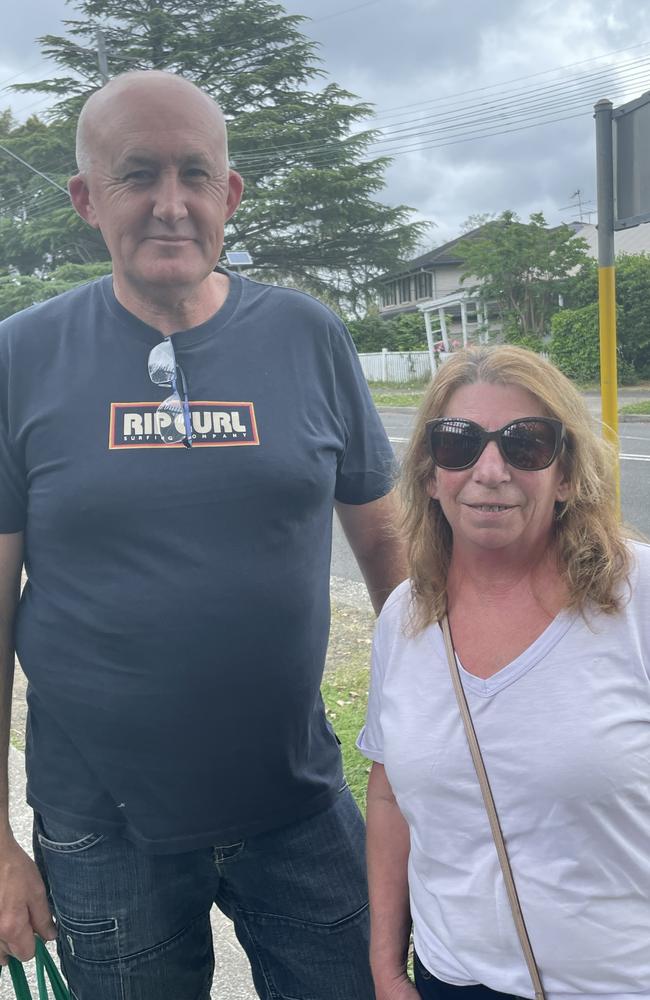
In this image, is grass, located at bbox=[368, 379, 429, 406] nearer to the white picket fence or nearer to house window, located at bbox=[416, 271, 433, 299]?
the white picket fence

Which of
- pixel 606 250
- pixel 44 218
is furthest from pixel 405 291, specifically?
pixel 606 250

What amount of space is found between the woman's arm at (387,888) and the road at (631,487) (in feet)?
2.25

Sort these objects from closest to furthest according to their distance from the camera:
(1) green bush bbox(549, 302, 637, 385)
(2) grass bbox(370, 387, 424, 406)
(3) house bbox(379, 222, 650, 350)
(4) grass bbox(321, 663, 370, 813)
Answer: (4) grass bbox(321, 663, 370, 813) → (2) grass bbox(370, 387, 424, 406) → (1) green bush bbox(549, 302, 637, 385) → (3) house bbox(379, 222, 650, 350)

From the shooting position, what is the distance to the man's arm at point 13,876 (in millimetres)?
1734

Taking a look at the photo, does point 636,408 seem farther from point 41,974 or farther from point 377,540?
point 41,974

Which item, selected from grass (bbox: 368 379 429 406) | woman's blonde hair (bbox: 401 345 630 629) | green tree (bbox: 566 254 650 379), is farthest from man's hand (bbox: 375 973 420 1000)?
green tree (bbox: 566 254 650 379)

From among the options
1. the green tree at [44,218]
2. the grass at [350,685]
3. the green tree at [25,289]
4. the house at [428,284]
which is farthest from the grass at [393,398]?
the grass at [350,685]

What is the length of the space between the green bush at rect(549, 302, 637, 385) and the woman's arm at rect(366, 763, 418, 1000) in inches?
933

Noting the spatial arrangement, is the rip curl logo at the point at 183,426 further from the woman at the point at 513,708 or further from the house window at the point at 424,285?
the house window at the point at 424,285

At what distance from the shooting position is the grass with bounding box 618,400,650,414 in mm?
18328

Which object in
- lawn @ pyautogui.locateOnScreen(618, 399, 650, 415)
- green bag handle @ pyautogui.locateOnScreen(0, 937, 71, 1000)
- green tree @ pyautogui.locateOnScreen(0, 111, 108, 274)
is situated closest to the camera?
green bag handle @ pyautogui.locateOnScreen(0, 937, 71, 1000)

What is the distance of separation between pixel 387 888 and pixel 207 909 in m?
0.40

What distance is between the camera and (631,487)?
32.2 ft

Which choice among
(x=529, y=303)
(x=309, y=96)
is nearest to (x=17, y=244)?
(x=309, y=96)
